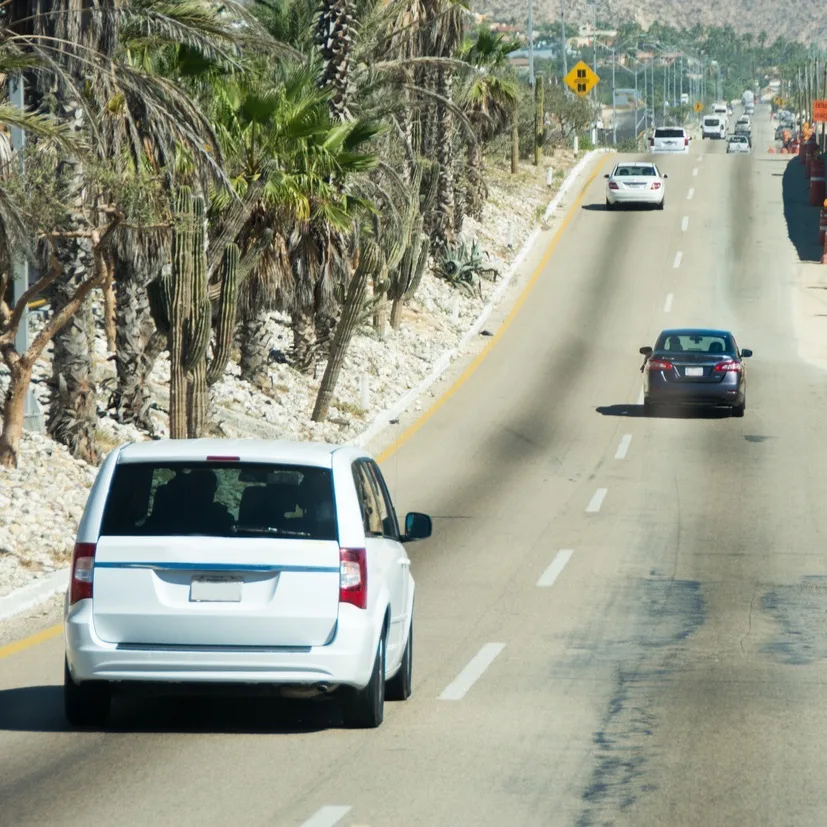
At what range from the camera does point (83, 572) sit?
31.0 feet

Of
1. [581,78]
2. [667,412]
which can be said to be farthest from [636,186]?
[667,412]

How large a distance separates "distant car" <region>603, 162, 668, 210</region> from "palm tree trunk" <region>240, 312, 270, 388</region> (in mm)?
31313

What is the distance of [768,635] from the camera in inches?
555

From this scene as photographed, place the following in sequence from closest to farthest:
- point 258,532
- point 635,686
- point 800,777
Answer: point 800,777, point 258,532, point 635,686

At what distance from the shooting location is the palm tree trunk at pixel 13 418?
2086 centimetres

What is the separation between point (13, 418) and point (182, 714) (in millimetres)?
11059

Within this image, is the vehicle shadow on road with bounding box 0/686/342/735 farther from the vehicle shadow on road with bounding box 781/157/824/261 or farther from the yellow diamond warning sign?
the yellow diamond warning sign

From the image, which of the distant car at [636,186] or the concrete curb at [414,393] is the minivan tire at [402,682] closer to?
the concrete curb at [414,393]

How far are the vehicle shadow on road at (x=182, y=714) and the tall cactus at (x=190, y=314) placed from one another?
35.4 feet

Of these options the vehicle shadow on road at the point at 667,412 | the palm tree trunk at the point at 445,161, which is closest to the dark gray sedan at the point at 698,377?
the vehicle shadow on road at the point at 667,412

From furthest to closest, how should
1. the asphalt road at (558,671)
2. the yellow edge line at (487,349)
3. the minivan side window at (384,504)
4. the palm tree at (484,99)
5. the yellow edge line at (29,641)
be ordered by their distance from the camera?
the palm tree at (484,99)
the yellow edge line at (487,349)
the yellow edge line at (29,641)
the minivan side window at (384,504)
the asphalt road at (558,671)

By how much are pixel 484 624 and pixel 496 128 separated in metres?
44.4

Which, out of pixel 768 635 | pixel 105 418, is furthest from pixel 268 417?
pixel 768 635

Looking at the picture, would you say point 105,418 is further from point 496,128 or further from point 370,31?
point 496,128
